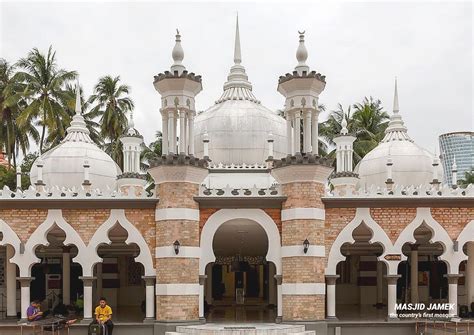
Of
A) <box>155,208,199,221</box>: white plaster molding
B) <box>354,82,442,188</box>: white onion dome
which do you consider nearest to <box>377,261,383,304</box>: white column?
<box>354,82,442,188</box>: white onion dome

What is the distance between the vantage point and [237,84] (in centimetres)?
2598

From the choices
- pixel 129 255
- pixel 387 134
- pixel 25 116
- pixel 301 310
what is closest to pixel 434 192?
pixel 301 310

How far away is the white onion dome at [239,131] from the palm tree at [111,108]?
18199 mm

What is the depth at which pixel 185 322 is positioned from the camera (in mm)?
17531

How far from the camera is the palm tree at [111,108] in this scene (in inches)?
1666

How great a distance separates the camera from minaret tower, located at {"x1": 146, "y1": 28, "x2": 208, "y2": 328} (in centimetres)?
1758

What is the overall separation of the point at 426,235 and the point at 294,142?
18.9 ft

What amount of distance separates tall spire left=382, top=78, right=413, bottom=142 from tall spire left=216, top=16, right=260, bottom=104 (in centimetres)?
493

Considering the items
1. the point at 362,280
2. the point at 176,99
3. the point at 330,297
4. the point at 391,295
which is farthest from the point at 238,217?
the point at 362,280

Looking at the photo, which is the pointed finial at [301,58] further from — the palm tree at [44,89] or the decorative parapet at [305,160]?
the palm tree at [44,89]

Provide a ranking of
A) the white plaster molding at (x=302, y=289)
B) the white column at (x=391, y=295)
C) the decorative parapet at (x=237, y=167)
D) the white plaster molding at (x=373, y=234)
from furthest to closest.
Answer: the decorative parapet at (x=237, y=167) → the white column at (x=391, y=295) → the white plaster molding at (x=373, y=234) → the white plaster molding at (x=302, y=289)

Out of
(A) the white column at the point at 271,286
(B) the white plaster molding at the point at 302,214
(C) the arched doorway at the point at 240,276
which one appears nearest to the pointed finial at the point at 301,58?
(B) the white plaster molding at the point at 302,214

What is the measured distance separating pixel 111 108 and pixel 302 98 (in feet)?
85.3

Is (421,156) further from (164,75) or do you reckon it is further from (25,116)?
(25,116)
